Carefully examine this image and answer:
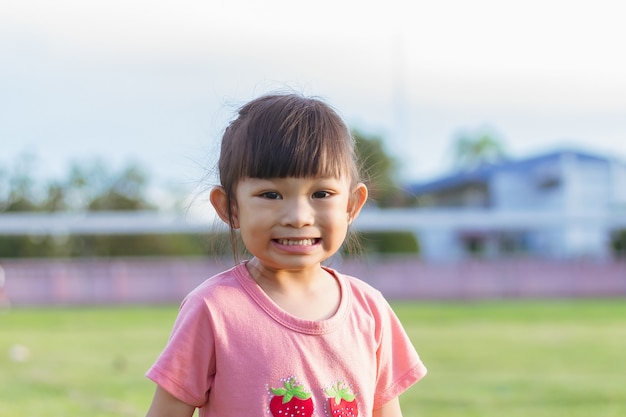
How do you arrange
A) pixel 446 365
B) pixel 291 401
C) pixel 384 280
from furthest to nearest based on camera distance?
pixel 384 280, pixel 446 365, pixel 291 401

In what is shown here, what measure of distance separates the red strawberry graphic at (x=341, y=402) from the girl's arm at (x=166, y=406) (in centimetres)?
29

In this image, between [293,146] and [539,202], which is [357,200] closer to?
[293,146]

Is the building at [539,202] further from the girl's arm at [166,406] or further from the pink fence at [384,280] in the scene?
the girl's arm at [166,406]

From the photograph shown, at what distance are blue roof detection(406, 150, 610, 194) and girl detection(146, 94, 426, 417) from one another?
30.8 m

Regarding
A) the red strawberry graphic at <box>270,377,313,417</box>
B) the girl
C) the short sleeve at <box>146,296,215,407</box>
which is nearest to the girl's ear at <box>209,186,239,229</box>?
the girl

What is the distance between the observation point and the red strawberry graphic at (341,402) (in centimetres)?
204

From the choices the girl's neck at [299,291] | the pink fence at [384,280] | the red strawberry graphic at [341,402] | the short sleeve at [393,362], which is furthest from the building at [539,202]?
the red strawberry graphic at [341,402]

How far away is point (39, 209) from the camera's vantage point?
3262cm

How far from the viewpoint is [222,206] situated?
219cm

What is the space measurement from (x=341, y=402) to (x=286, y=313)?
210 mm

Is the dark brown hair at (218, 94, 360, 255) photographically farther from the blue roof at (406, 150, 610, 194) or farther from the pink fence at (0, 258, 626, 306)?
the blue roof at (406, 150, 610, 194)

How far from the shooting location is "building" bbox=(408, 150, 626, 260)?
108ft

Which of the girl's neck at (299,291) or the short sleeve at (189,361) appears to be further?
the girl's neck at (299,291)

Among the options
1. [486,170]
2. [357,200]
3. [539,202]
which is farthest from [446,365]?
[486,170]
